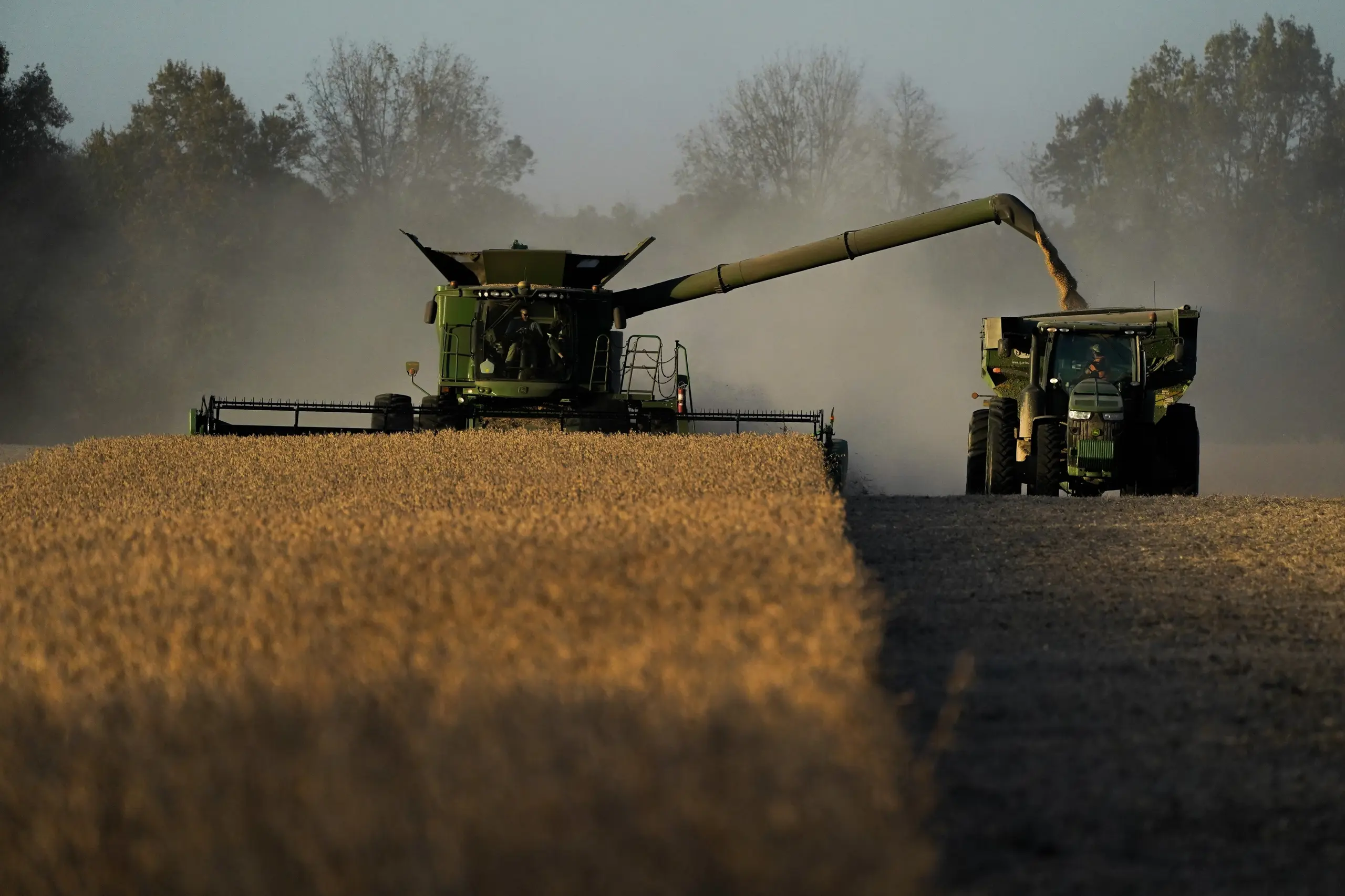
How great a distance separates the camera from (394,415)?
780 inches

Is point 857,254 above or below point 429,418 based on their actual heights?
above

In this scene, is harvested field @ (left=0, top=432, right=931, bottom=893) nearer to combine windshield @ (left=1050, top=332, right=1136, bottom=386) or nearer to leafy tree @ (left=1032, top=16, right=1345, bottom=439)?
combine windshield @ (left=1050, top=332, right=1136, bottom=386)

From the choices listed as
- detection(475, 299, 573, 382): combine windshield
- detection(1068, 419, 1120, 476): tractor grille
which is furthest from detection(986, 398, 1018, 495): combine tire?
detection(475, 299, 573, 382): combine windshield

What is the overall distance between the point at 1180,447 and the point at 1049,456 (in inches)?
63.0

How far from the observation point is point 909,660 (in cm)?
721

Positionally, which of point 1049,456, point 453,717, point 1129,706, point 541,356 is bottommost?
point 1129,706

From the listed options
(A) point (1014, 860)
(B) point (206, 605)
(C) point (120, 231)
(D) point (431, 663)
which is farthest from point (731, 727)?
(C) point (120, 231)

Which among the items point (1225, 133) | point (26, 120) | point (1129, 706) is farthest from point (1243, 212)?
point (1129, 706)

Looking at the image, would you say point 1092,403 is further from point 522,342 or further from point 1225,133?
point 1225,133

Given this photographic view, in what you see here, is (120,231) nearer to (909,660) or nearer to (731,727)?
(909,660)

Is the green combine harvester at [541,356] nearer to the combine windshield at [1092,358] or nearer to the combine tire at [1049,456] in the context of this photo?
the combine windshield at [1092,358]

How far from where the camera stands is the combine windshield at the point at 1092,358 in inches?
717

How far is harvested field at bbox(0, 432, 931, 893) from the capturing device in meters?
2.75

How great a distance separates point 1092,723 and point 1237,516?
10.0 m
